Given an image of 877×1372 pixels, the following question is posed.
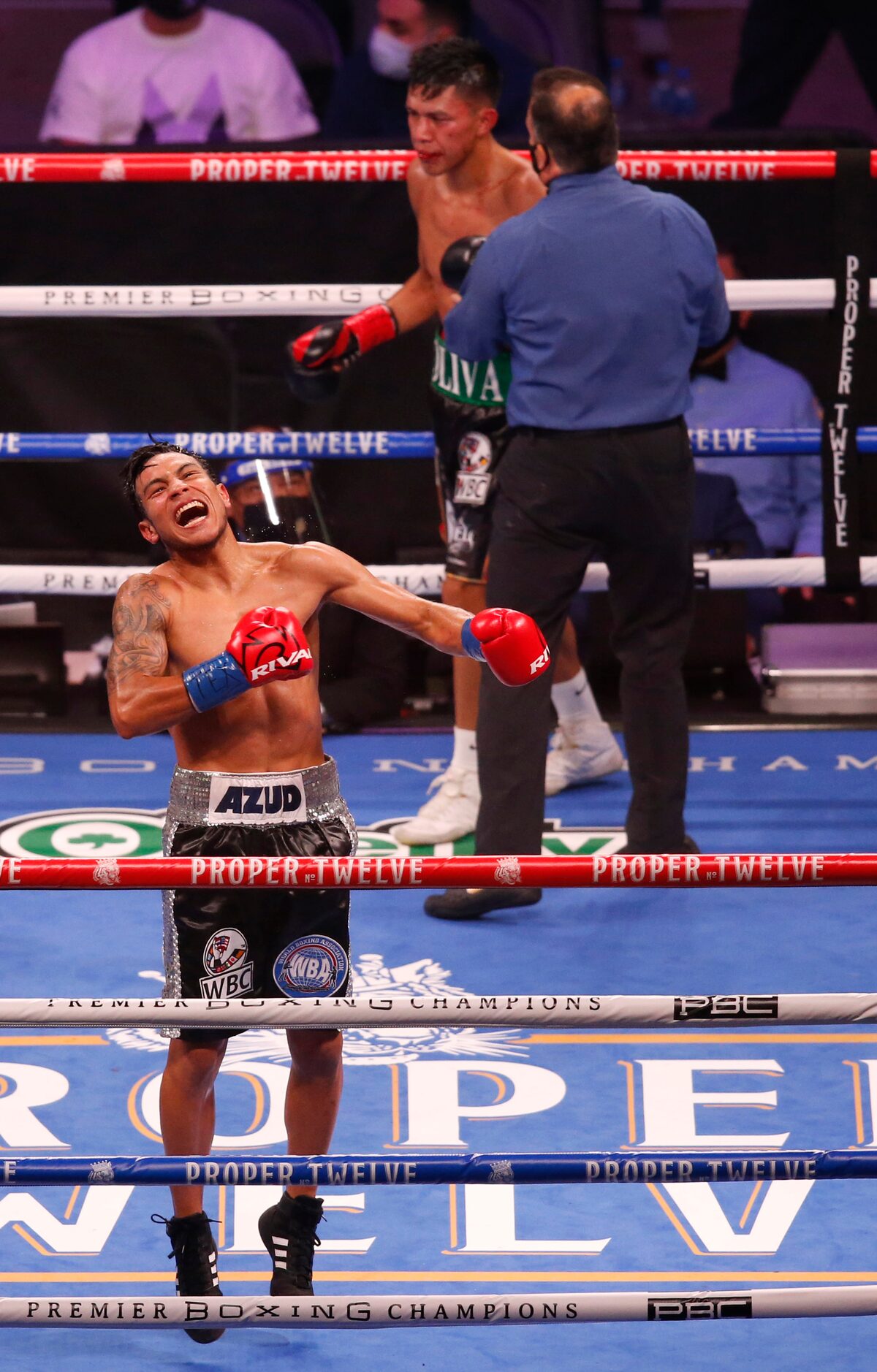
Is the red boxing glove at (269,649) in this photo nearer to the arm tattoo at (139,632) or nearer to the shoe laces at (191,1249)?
the arm tattoo at (139,632)

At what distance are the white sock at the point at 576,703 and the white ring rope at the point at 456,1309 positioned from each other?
8.29 ft

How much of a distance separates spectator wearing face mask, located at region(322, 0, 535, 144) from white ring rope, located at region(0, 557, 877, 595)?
73.5 inches

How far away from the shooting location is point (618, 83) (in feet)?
21.3

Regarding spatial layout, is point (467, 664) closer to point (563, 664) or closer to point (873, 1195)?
point (563, 664)

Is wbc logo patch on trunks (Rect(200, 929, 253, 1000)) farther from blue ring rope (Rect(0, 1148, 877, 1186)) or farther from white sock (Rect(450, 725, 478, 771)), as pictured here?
white sock (Rect(450, 725, 478, 771))

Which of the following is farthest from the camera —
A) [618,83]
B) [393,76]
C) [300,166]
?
[618,83]

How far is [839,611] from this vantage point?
5211 millimetres

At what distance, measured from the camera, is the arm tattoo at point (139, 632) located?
242 centimetres

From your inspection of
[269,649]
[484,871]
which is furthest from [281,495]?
[484,871]

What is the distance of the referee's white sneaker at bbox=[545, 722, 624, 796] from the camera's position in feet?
14.2

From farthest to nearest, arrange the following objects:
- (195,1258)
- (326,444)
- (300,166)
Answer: (326,444), (300,166), (195,1258)

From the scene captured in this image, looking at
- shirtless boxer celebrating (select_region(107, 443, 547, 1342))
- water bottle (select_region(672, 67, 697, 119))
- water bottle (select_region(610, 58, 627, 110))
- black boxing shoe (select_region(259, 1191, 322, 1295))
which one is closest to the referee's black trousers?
shirtless boxer celebrating (select_region(107, 443, 547, 1342))

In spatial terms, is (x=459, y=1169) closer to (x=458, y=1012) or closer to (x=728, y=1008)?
(x=458, y=1012)

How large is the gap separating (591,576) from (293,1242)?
2211 millimetres
